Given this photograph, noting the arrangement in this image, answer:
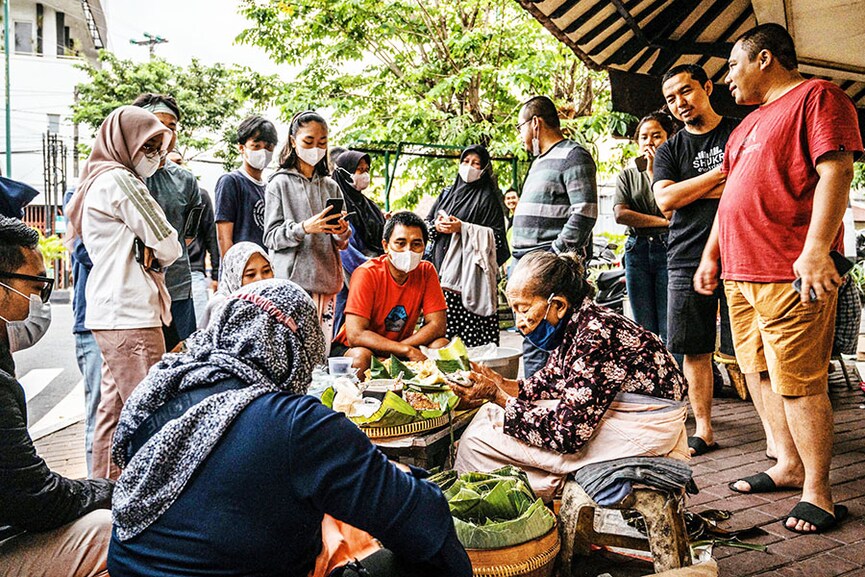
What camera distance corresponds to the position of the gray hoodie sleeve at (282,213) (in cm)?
442

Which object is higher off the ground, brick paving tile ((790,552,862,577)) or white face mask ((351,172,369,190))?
white face mask ((351,172,369,190))

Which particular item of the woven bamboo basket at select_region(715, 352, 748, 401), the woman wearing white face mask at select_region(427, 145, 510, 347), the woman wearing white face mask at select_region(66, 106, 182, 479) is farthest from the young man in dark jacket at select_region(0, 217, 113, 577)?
the woven bamboo basket at select_region(715, 352, 748, 401)

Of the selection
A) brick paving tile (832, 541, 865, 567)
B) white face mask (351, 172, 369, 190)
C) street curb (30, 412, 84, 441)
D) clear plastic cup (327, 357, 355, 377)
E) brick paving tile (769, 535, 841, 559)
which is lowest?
street curb (30, 412, 84, 441)

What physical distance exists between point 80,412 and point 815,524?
5.59 metres

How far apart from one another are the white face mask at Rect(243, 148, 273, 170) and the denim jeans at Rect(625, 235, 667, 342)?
260cm

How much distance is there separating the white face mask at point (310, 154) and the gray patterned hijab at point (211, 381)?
2818 millimetres

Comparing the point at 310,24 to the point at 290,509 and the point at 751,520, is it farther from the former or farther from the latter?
the point at 290,509

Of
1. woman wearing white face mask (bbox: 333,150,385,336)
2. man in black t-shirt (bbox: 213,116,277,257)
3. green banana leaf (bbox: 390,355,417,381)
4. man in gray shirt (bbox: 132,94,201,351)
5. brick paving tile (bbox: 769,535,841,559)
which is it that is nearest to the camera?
brick paving tile (bbox: 769,535,841,559)

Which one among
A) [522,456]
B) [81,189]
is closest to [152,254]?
[81,189]

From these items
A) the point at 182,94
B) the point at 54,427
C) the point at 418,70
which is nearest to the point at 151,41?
the point at 182,94

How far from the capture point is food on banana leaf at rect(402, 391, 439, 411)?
2.95 metres

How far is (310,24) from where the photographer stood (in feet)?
38.4

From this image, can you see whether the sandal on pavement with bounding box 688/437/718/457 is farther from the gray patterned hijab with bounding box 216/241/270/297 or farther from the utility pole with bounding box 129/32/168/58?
the utility pole with bounding box 129/32/168/58

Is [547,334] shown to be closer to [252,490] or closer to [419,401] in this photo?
[419,401]
